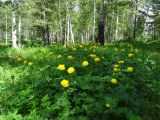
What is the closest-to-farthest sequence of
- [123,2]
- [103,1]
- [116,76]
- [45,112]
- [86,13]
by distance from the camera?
[45,112] < [116,76] < [103,1] < [123,2] < [86,13]

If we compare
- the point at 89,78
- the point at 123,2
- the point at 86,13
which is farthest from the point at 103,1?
the point at 86,13

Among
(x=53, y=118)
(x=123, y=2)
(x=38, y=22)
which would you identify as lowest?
(x=53, y=118)

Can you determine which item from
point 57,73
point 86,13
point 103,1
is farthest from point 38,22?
point 86,13

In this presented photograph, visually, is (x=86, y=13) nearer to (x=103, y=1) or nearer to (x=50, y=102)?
(x=103, y=1)

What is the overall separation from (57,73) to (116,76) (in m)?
0.96

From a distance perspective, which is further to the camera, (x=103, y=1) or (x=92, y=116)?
(x=103, y=1)

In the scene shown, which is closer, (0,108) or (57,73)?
(0,108)

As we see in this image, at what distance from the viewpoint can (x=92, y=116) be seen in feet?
11.9

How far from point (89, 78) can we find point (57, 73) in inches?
23.9

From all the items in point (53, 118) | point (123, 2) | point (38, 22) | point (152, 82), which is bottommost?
point (53, 118)

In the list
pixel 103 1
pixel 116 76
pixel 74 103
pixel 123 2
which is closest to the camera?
pixel 74 103

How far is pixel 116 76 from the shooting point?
438cm

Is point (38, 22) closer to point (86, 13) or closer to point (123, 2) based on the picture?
point (123, 2)

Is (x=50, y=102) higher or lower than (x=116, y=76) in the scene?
lower
